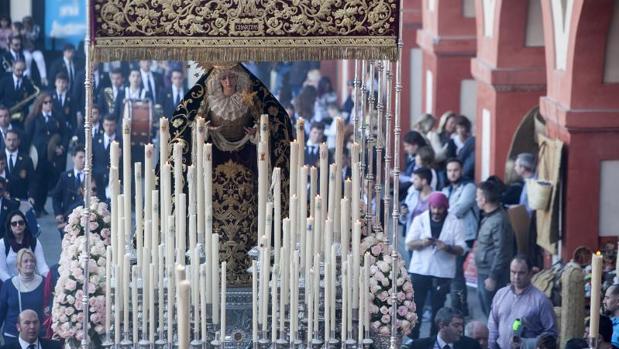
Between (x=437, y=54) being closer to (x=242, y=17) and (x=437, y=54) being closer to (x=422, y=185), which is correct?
(x=422, y=185)

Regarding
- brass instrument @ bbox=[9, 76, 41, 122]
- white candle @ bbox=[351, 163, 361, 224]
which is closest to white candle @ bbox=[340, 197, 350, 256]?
white candle @ bbox=[351, 163, 361, 224]

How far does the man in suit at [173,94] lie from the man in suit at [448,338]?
35.6 feet

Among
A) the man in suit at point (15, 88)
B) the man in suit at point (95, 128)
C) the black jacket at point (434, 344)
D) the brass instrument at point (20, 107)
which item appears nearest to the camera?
the black jacket at point (434, 344)

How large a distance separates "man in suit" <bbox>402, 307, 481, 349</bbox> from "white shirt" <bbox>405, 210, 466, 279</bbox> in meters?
2.07

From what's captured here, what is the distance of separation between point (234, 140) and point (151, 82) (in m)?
14.0

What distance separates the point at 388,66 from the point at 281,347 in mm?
2140

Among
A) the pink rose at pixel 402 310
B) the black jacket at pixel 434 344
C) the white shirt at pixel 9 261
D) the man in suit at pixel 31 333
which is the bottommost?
the black jacket at pixel 434 344

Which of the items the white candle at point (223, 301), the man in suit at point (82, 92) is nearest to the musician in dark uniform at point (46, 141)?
the man in suit at point (82, 92)

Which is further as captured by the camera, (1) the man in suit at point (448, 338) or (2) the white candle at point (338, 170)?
(1) the man in suit at point (448, 338)

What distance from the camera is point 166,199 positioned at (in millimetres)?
14156

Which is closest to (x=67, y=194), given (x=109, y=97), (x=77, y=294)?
(x=109, y=97)

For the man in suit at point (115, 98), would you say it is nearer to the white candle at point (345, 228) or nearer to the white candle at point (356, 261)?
the white candle at point (345, 228)

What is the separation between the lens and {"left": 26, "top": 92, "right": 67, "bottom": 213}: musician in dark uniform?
78.5 ft

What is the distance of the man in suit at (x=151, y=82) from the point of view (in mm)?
28461
